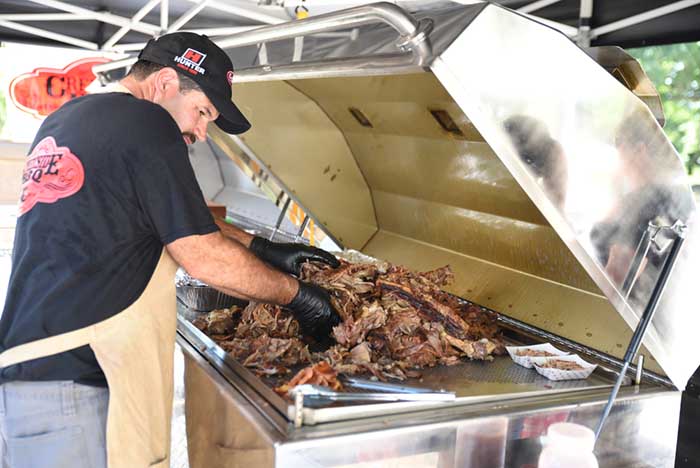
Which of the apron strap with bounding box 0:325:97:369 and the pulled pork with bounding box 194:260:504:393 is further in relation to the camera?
the pulled pork with bounding box 194:260:504:393

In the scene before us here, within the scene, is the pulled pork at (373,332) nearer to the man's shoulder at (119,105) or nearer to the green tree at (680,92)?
the man's shoulder at (119,105)

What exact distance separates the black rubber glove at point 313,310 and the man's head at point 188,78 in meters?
0.61

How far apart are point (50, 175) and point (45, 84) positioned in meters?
7.57

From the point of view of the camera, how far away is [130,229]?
178 centimetres

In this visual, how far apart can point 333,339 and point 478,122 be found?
3.60ft

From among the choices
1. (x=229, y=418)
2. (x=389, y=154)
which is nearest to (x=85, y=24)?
(x=389, y=154)

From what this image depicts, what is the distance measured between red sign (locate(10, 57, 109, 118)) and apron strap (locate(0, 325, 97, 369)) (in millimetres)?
7320

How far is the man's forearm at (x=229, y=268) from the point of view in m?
1.79

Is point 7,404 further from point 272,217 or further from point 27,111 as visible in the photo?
point 27,111

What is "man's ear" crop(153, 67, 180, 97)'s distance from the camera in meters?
1.97

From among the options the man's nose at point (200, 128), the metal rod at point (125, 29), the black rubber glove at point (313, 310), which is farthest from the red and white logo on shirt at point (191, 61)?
the metal rod at point (125, 29)

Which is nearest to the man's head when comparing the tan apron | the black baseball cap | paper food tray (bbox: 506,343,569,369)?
the black baseball cap

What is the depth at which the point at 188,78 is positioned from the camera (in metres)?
1.96

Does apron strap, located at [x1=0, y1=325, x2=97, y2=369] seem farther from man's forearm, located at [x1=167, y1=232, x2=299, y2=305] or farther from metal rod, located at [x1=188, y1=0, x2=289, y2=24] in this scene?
metal rod, located at [x1=188, y1=0, x2=289, y2=24]
